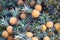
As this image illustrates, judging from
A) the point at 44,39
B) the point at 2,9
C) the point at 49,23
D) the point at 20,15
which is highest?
the point at 2,9

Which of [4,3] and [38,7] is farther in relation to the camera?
[4,3]

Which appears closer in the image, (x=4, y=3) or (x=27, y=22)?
(x=27, y=22)

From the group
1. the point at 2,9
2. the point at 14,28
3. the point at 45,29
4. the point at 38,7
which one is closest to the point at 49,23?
the point at 45,29

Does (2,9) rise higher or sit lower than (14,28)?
higher

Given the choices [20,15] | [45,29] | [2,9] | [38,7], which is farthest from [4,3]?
[45,29]

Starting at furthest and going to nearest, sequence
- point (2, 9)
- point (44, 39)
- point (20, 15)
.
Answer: point (2, 9) < point (20, 15) < point (44, 39)

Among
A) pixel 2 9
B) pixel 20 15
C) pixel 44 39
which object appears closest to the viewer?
pixel 44 39

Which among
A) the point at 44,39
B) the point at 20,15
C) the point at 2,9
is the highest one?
the point at 2,9

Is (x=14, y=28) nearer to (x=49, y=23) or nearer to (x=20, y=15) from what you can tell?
(x=20, y=15)

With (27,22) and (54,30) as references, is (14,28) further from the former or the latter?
(54,30)
